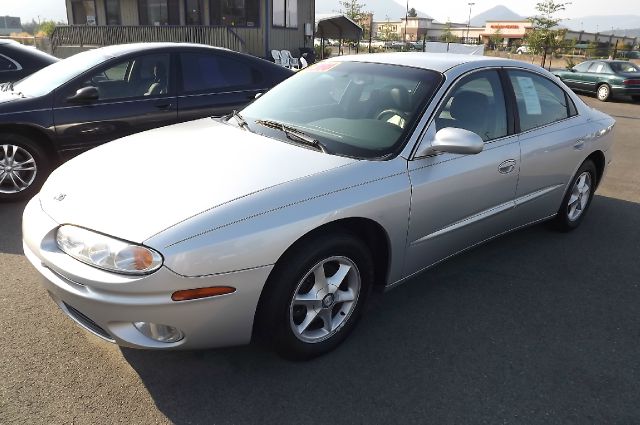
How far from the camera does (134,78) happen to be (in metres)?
5.26

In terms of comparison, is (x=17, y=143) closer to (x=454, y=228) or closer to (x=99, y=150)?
(x=99, y=150)

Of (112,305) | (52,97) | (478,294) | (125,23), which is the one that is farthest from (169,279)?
(125,23)

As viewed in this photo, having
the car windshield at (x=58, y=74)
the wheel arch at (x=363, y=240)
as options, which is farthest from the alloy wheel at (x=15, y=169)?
the wheel arch at (x=363, y=240)

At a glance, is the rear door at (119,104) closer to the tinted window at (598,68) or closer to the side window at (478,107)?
the side window at (478,107)

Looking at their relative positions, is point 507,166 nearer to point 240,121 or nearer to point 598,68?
point 240,121

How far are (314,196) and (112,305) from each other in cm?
102

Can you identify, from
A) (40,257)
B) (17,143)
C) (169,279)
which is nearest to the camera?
(169,279)

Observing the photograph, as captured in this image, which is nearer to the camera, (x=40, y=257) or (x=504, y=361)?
(x=40, y=257)

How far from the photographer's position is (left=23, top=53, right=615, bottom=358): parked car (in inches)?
85.2

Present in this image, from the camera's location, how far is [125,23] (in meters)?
20.4

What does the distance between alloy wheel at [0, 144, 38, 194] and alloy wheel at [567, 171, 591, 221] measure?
16.5 feet

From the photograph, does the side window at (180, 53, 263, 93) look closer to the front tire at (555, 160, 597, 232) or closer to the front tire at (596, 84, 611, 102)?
the front tire at (555, 160, 597, 232)

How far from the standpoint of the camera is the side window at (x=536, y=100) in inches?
145

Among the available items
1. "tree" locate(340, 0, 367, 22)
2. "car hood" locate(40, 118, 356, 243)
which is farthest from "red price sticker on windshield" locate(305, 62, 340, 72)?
"tree" locate(340, 0, 367, 22)
